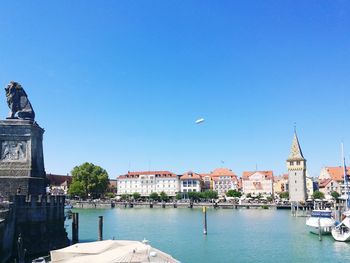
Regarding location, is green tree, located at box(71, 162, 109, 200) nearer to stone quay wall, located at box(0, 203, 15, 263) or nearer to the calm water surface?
the calm water surface

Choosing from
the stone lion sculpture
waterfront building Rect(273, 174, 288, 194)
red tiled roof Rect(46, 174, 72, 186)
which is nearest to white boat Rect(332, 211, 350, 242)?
the stone lion sculpture

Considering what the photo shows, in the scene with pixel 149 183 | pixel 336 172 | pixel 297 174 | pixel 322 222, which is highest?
pixel 336 172

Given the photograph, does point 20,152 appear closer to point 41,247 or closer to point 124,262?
point 41,247

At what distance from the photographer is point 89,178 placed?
12125cm

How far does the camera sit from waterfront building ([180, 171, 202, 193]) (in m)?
152

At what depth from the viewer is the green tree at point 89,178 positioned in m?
121

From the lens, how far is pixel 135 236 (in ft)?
149

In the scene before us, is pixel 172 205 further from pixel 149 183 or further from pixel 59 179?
pixel 59 179

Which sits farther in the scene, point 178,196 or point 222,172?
point 222,172

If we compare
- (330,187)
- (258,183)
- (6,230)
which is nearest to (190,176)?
(258,183)

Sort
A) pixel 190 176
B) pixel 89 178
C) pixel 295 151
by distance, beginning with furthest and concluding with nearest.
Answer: pixel 190 176 < pixel 295 151 < pixel 89 178

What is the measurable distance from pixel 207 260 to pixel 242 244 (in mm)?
9898

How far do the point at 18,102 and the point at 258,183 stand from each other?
125577 mm

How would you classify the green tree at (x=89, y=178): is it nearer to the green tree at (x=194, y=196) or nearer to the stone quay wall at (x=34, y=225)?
the green tree at (x=194, y=196)
